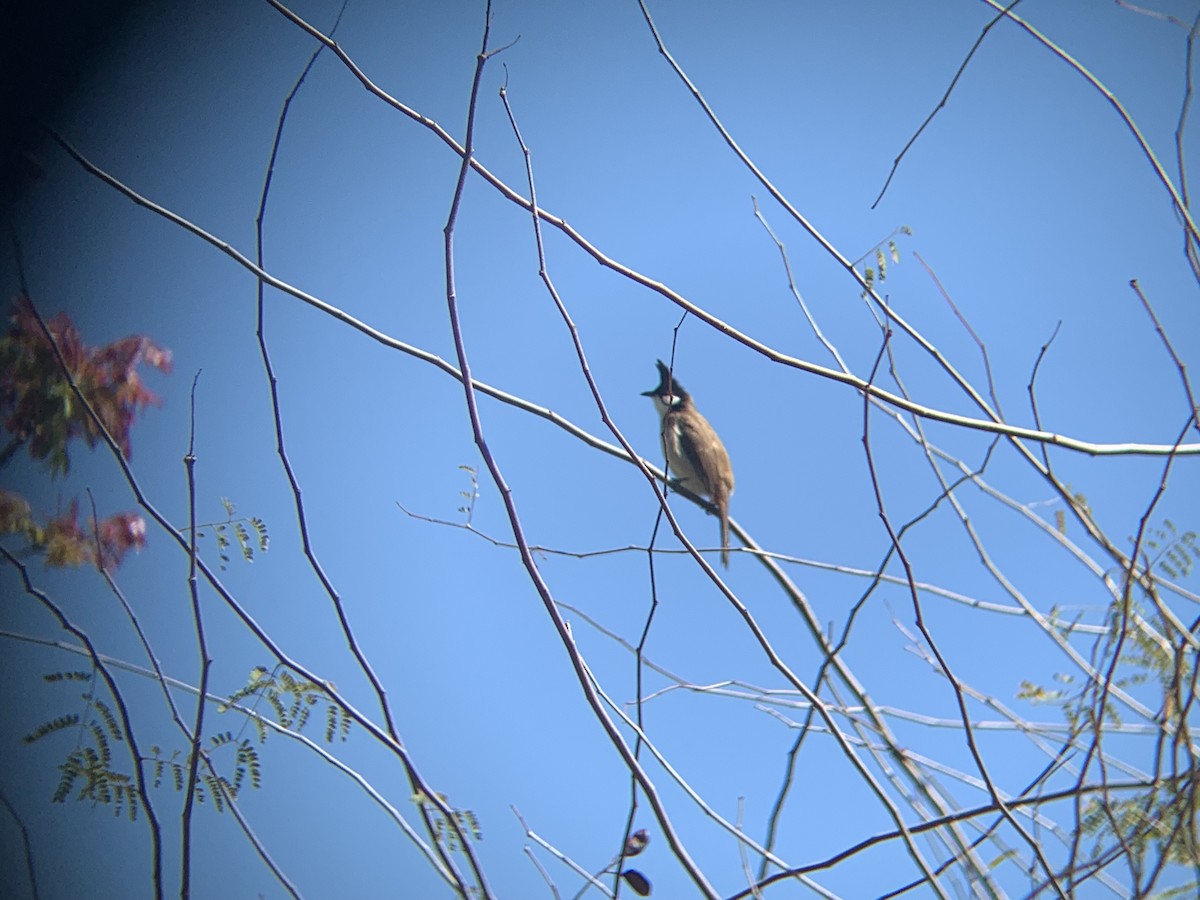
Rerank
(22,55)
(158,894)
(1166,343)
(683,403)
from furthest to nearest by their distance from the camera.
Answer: (683,403)
(1166,343)
(22,55)
(158,894)

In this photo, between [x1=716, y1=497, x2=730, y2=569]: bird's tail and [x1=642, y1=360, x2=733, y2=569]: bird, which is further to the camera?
[x1=642, y1=360, x2=733, y2=569]: bird

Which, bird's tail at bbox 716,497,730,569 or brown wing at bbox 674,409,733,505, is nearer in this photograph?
bird's tail at bbox 716,497,730,569

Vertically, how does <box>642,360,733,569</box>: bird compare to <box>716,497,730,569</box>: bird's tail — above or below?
above

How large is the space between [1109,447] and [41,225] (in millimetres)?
2690

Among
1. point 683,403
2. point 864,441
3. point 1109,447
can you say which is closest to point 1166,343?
point 1109,447

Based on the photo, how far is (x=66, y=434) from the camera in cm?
244

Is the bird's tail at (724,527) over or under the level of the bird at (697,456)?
under

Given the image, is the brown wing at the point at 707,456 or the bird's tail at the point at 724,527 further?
the brown wing at the point at 707,456

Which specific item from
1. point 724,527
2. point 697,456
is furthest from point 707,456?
point 724,527

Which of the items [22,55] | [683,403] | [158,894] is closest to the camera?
[158,894]

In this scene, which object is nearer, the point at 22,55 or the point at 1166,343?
the point at 22,55

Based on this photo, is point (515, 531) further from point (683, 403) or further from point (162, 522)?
point (683, 403)

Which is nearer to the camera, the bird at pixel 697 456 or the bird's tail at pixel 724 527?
the bird's tail at pixel 724 527

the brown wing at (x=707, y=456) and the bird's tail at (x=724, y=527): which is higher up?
the brown wing at (x=707, y=456)
